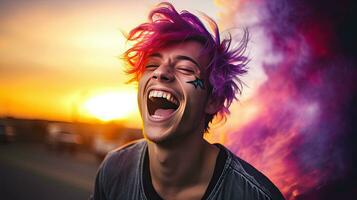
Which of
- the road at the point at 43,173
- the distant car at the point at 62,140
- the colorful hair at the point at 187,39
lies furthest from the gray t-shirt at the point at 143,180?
the distant car at the point at 62,140

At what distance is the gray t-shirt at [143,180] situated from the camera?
1.78m

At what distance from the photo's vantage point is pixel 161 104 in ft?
5.88

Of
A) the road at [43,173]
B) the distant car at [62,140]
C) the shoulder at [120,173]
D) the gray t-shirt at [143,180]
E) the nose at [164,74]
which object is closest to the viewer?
the nose at [164,74]

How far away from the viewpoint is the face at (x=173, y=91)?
1686 mm

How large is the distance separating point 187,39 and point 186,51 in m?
0.06

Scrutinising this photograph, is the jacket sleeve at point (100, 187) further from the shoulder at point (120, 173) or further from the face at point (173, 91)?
the face at point (173, 91)

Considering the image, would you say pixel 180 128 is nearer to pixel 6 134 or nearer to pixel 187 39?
pixel 187 39

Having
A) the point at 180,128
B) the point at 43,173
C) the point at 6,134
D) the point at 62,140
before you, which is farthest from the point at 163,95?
the point at 43,173

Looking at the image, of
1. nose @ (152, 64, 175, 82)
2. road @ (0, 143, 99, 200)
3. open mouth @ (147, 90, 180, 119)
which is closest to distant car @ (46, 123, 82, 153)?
road @ (0, 143, 99, 200)

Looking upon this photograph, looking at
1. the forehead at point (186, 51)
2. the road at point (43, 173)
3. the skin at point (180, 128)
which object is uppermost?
the forehead at point (186, 51)

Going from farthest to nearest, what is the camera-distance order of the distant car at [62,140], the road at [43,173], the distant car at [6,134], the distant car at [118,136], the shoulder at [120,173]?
the distant car at [6,134] → the distant car at [62,140] → the road at [43,173] → the distant car at [118,136] → the shoulder at [120,173]

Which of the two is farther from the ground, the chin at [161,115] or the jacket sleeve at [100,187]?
the chin at [161,115]

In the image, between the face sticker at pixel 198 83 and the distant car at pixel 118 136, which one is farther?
the distant car at pixel 118 136

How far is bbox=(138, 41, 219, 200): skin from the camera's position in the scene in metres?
1.69
